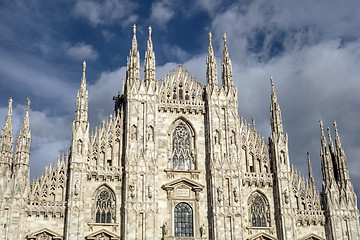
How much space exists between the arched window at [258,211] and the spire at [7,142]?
64.0ft

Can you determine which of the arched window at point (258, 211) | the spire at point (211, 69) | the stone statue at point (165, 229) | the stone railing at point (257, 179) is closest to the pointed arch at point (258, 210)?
the arched window at point (258, 211)

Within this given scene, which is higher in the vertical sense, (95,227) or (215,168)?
(215,168)

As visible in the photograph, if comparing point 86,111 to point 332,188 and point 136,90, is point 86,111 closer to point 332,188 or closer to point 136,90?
point 136,90

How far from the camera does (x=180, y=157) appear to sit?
39.7m

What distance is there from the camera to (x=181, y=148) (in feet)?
131

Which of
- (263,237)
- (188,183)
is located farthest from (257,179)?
(188,183)

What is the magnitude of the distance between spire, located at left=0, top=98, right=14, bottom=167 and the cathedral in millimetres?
81

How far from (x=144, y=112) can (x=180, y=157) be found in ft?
15.6

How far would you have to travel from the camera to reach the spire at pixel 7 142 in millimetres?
36469

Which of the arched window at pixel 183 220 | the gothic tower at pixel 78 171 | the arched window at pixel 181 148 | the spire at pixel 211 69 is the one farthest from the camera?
the spire at pixel 211 69

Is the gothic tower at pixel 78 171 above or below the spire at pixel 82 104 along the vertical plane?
below

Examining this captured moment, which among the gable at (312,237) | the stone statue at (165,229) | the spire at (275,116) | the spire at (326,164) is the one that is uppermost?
the spire at (275,116)

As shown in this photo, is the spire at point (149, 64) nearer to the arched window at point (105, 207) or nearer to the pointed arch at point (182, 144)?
the pointed arch at point (182, 144)

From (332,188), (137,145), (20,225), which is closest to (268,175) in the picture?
(332,188)
